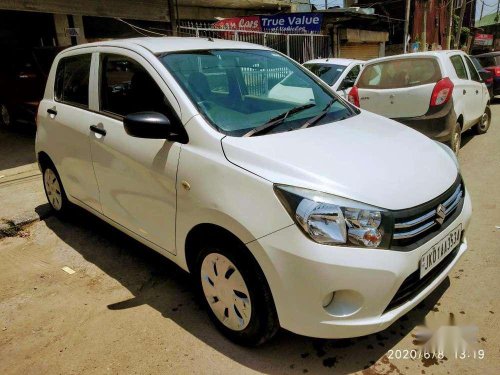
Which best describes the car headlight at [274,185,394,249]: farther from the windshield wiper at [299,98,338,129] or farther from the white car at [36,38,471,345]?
the windshield wiper at [299,98,338,129]

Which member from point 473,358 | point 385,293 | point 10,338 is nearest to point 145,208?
point 10,338

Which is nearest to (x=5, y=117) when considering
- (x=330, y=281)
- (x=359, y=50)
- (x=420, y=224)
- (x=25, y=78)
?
(x=25, y=78)

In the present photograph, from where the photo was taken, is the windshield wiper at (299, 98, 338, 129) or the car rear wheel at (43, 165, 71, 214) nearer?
the windshield wiper at (299, 98, 338, 129)

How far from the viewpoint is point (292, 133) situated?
2.62 m

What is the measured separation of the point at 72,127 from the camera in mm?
3627

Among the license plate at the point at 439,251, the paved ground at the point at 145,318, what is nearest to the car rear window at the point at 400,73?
the paved ground at the point at 145,318

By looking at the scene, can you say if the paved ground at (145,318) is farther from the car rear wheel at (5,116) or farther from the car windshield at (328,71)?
the car rear wheel at (5,116)

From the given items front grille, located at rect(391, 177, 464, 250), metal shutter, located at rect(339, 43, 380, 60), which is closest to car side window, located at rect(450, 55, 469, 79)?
front grille, located at rect(391, 177, 464, 250)

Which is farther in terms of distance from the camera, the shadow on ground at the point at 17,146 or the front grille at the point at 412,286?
the shadow on ground at the point at 17,146

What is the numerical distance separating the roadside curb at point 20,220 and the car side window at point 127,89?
2.03 meters

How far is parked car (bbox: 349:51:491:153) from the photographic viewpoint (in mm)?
5555

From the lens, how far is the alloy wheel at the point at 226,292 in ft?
7.78

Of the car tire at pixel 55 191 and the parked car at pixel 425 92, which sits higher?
the parked car at pixel 425 92

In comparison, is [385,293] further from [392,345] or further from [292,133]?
[292,133]
